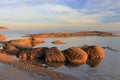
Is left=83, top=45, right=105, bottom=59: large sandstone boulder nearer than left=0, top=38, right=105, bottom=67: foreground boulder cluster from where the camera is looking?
No

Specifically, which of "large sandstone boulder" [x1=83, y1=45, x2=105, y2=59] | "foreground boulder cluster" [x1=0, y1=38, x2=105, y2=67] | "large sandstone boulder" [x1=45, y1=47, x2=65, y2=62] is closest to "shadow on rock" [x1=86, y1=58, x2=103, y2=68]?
"foreground boulder cluster" [x1=0, y1=38, x2=105, y2=67]

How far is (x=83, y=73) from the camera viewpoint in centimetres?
2394

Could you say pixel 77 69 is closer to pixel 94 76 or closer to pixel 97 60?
pixel 94 76

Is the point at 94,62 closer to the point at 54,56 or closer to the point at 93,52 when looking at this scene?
the point at 93,52

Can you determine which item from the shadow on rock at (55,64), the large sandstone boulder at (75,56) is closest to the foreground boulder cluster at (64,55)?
the large sandstone boulder at (75,56)

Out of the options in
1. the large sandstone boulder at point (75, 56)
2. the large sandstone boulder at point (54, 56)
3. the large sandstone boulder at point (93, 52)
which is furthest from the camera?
the large sandstone boulder at point (93, 52)

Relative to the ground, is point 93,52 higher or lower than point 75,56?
higher

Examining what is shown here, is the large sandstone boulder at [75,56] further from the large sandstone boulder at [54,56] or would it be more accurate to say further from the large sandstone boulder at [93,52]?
the large sandstone boulder at [93,52]

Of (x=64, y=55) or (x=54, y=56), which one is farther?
(x=64, y=55)

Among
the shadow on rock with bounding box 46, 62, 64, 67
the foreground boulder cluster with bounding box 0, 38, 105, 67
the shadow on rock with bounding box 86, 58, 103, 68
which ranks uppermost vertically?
the foreground boulder cluster with bounding box 0, 38, 105, 67

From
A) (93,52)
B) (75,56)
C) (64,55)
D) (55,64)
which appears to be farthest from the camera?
(93,52)

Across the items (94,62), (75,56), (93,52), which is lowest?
(94,62)

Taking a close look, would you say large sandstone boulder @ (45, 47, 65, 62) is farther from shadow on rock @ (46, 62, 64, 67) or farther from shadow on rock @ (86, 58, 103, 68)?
shadow on rock @ (86, 58, 103, 68)

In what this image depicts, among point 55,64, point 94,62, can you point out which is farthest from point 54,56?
point 94,62
